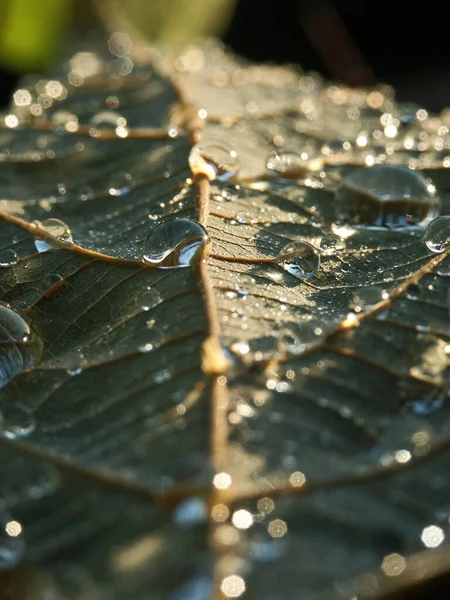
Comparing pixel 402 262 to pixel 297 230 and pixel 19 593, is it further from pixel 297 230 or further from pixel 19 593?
pixel 19 593

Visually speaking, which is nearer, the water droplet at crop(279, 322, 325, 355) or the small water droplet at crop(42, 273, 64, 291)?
the water droplet at crop(279, 322, 325, 355)

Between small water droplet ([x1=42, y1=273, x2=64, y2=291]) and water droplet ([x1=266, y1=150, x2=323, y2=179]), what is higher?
water droplet ([x1=266, y1=150, x2=323, y2=179])

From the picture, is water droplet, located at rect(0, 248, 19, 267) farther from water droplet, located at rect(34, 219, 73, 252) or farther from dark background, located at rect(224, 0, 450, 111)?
dark background, located at rect(224, 0, 450, 111)

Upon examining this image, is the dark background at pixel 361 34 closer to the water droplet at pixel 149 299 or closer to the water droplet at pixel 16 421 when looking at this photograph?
the water droplet at pixel 149 299

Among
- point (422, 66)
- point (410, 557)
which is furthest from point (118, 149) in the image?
point (422, 66)

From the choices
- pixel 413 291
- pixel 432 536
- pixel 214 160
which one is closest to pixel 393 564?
pixel 432 536

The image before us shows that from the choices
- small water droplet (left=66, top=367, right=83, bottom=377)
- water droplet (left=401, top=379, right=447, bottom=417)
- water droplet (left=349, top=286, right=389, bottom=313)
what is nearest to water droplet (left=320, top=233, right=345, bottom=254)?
water droplet (left=349, top=286, right=389, bottom=313)

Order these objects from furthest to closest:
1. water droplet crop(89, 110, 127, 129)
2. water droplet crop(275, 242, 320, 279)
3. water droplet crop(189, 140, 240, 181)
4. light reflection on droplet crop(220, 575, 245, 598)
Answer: water droplet crop(89, 110, 127, 129), water droplet crop(189, 140, 240, 181), water droplet crop(275, 242, 320, 279), light reflection on droplet crop(220, 575, 245, 598)

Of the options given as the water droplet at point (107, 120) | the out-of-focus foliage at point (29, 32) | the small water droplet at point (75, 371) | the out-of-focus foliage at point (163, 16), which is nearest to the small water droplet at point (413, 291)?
the small water droplet at point (75, 371)
